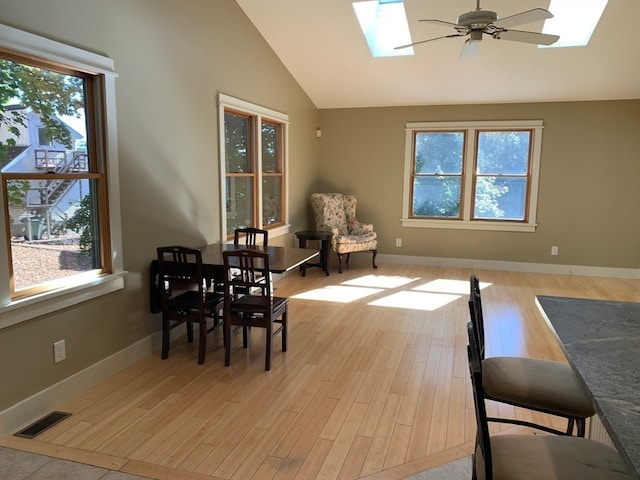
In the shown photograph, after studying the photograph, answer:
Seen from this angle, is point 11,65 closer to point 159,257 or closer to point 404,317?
point 159,257

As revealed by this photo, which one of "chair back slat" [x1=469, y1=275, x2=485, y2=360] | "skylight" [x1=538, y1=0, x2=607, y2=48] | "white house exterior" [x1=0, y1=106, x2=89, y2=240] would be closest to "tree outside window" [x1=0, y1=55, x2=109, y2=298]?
"white house exterior" [x1=0, y1=106, x2=89, y2=240]

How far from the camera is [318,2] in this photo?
15.9ft

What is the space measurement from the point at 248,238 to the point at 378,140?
3.36m

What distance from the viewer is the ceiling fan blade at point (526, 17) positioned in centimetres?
307

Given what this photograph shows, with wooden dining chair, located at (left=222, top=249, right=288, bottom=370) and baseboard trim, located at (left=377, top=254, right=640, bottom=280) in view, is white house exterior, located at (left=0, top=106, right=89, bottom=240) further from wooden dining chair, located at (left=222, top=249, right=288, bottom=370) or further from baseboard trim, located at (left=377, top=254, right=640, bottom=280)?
baseboard trim, located at (left=377, top=254, right=640, bottom=280)

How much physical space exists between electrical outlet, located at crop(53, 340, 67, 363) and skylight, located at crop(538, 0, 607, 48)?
5.22 meters

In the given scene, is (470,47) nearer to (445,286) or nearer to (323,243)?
(445,286)

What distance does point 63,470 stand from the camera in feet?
7.34

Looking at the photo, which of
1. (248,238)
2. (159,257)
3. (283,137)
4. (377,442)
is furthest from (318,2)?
(377,442)

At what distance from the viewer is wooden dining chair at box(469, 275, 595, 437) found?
1785mm

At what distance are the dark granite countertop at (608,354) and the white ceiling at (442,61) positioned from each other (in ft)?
12.0

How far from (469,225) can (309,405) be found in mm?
4863

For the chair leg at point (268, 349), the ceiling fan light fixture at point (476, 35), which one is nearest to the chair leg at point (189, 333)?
the chair leg at point (268, 349)

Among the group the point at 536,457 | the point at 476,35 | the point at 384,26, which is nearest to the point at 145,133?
the point at 476,35
